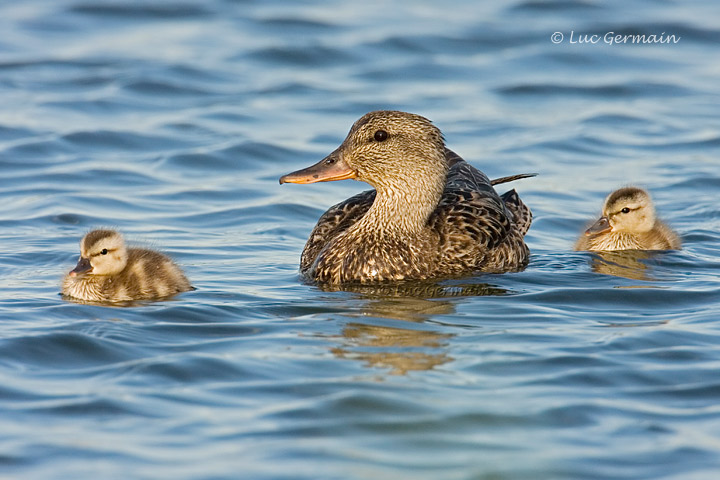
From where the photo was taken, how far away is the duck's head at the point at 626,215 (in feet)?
28.0

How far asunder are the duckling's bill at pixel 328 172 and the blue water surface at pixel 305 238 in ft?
2.11

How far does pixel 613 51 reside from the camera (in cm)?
1533

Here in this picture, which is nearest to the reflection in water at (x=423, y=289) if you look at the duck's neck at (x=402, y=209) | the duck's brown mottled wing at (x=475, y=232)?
the duck's brown mottled wing at (x=475, y=232)

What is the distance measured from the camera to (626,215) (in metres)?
8.53

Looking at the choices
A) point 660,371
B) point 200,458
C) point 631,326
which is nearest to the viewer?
point 200,458

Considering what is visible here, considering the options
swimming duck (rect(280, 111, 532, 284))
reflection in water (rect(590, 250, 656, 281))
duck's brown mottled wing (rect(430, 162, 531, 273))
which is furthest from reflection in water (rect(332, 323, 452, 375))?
reflection in water (rect(590, 250, 656, 281))

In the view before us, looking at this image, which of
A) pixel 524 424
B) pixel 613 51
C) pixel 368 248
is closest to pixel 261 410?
pixel 524 424

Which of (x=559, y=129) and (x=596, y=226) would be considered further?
(x=559, y=129)

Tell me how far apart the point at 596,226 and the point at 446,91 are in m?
5.42

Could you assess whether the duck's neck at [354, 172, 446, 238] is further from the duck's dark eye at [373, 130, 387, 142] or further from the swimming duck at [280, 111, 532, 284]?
the duck's dark eye at [373, 130, 387, 142]

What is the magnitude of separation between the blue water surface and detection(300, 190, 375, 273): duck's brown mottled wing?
193 mm

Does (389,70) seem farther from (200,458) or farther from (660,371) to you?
(200,458)

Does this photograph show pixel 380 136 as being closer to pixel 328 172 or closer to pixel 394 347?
pixel 328 172

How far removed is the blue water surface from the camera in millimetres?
4883
